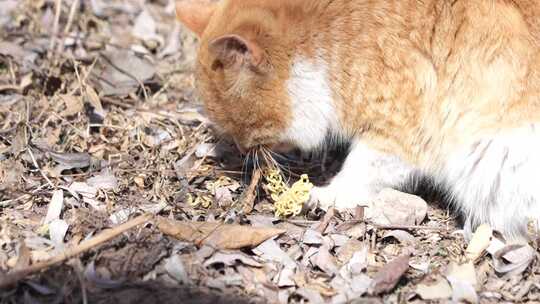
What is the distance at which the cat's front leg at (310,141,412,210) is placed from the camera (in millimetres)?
4586

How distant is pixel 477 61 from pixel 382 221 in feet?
3.63

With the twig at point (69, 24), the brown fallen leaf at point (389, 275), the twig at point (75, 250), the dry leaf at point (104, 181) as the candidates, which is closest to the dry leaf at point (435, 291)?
the brown fallen leaf at point (389, 275)

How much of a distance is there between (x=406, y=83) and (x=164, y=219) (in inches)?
63.1

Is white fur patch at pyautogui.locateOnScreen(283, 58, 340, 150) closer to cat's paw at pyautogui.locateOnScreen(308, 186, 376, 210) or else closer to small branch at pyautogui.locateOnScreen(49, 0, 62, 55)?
cat's paw at pyautogui.locateOnScreen(308, 186, 376, 210)

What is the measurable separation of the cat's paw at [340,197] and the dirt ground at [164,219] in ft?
0.23

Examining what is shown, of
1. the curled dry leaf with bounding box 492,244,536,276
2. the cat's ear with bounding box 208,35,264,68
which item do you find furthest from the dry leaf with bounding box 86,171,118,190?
the curled dry leaf with bounding box 492,244,536,276

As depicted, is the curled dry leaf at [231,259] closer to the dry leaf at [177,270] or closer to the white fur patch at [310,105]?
the dry leaf at [177,270]

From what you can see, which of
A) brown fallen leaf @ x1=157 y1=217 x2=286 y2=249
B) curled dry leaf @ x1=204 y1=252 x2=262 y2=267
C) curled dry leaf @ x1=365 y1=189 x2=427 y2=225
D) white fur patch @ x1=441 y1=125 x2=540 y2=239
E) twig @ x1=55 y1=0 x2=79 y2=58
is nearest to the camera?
curled dry leaf @ x1=204 y1=252 x2=262 y2=267

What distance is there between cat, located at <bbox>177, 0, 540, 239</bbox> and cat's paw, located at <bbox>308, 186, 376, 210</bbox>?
0.80 ft

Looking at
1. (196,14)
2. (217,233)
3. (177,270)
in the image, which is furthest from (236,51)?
(177,270)

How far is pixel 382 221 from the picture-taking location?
4535 mm

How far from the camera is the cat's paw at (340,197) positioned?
4.68 m

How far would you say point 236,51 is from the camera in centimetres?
423

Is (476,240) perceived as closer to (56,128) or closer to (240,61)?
(240,61)
